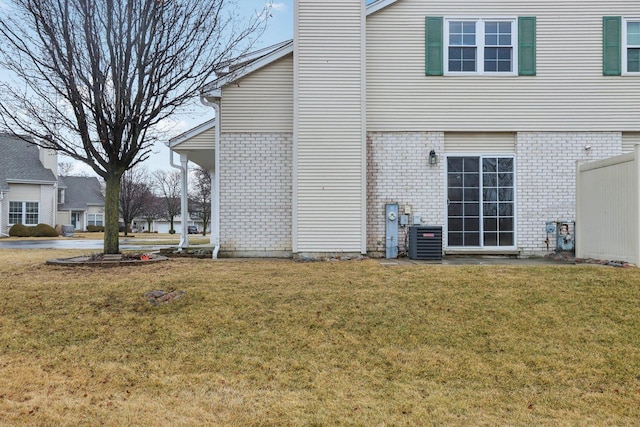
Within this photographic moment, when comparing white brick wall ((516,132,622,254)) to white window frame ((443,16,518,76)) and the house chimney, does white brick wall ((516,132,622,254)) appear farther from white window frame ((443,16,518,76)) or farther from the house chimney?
the house chimney

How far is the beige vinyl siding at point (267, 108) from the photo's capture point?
1062 cm

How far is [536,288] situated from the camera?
645 centimetres

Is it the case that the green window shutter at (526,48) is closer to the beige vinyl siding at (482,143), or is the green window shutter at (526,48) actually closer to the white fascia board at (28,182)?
the beige vinyl siding at (482,143)

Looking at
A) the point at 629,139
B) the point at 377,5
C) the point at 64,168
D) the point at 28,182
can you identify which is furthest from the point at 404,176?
the point at 64,168

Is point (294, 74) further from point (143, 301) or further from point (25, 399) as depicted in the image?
point (25, 399)

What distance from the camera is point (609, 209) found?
8.59m

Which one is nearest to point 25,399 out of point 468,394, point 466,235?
point 468,394

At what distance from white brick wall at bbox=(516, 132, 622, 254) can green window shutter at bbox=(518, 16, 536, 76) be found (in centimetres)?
152

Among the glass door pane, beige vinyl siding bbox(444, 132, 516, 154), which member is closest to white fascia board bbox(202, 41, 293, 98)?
beige vinyl siding bbox(444, 132, 516, 154)

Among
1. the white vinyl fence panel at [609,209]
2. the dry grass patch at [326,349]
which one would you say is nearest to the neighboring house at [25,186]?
the dry grass patch at [326,349]

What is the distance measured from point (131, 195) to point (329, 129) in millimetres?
30270

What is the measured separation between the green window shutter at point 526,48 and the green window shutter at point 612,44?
1674 millimetres

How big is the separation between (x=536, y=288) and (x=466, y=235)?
415 centimetres

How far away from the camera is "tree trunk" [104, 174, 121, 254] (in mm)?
9789
